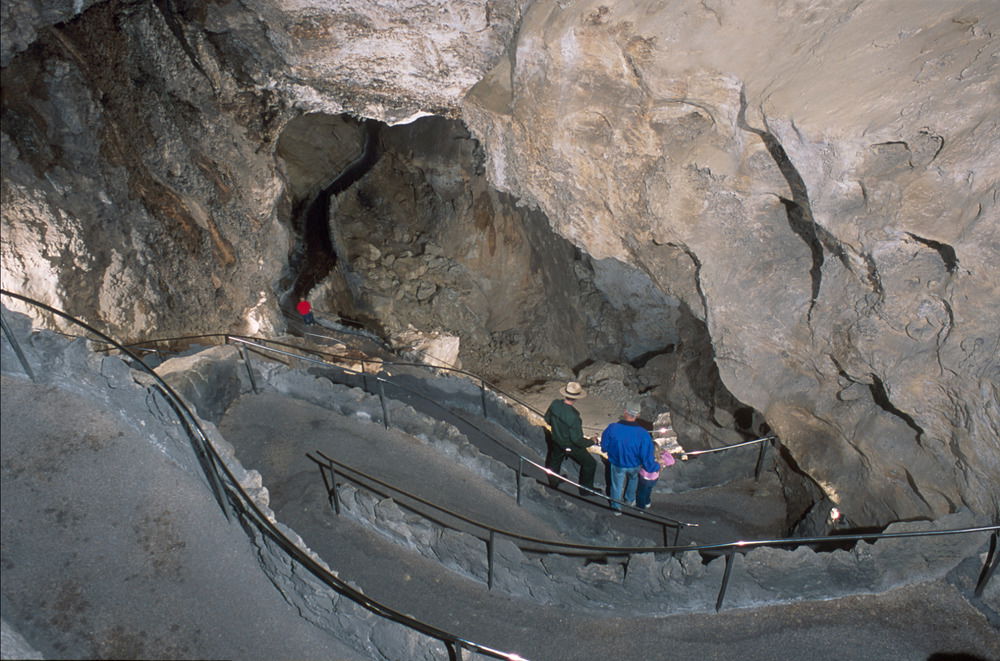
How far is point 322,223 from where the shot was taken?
52.4ft

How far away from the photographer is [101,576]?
361cm

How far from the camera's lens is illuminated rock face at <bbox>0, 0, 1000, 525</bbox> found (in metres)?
4.48

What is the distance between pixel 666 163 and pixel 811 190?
1.82 m

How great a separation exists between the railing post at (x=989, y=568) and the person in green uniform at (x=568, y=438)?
3371 mm

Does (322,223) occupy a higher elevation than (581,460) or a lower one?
higher

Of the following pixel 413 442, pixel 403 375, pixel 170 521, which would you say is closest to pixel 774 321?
pixel 413 442

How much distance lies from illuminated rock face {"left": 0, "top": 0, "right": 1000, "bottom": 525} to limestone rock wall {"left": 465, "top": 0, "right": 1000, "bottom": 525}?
0.07 feet

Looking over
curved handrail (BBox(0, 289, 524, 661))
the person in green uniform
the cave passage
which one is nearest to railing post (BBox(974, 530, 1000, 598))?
the person in green uniform

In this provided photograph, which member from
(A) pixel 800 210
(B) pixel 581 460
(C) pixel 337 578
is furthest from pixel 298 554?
(A) pixel 800 210

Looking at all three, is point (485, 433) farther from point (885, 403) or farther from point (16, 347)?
point (16, 347)

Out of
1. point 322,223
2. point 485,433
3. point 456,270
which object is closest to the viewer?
point 485,433

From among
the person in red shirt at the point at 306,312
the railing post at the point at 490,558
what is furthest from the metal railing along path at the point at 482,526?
the person in red shirt at the point at 306,312

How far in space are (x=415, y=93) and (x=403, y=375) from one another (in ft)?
12.2

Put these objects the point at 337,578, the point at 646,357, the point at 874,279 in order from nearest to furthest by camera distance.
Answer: the point at 337,578 < the point at 874,279 < the point at 646,357
